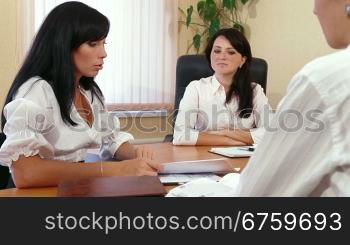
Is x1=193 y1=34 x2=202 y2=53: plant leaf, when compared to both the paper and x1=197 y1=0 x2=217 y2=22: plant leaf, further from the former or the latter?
the paper

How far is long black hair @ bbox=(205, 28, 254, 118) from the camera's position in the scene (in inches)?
99.7

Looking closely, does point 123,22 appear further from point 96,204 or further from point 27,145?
point 96,204

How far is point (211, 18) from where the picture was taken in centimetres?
359

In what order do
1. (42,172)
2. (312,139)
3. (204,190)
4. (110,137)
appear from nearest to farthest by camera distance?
(312,139) < (204,190) < (42,172) < (110,137)

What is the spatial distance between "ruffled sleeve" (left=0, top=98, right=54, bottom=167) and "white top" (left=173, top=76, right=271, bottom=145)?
1193 mm

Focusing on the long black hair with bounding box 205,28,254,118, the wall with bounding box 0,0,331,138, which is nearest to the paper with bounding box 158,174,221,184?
the long black hair with bounding box 205,28,254,118

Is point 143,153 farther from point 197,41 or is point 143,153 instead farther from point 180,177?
point 197,41

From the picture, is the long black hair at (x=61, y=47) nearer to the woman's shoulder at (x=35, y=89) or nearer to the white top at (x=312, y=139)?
the woman's shoulder at (x=35, y=89)

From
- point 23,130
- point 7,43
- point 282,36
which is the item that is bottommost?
point 23,130

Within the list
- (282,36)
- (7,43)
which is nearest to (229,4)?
(282,36)

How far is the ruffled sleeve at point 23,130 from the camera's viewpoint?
121cm

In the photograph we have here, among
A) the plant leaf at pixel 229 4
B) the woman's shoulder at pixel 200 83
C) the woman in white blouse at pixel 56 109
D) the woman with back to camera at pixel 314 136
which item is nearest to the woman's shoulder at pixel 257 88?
the woman's shoulder at pixel 200 83

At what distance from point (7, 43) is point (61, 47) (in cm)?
164

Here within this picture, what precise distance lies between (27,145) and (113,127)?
0.65 m
